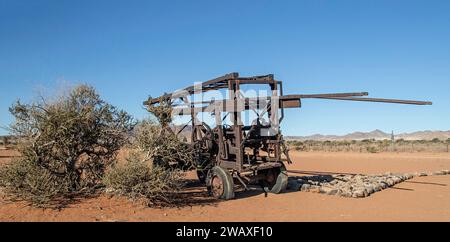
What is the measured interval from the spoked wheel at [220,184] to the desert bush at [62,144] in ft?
9.12

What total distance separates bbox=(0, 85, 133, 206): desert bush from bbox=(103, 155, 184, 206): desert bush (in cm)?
144

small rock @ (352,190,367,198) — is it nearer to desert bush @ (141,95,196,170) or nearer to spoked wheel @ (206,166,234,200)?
spoked wheel @ (206,166,234,200)

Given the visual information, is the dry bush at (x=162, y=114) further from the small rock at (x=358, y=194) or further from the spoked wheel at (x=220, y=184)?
the small rock at (x=358, y=194)

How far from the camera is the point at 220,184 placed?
35.4 feet

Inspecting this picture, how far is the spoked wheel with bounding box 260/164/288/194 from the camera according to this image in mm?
11570

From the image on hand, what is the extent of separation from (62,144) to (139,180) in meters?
2.43

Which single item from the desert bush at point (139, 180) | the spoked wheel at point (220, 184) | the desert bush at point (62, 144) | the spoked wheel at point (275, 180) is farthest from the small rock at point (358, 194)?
the desert bush at point (62, 144)

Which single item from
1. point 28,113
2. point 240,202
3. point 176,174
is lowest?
point 240,202

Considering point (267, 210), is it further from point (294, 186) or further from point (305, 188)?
point (294, 186)

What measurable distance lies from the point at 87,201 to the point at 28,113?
275 centimetres

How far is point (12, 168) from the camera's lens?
914 cm

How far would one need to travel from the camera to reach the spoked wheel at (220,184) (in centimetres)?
1052
